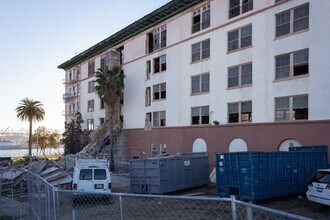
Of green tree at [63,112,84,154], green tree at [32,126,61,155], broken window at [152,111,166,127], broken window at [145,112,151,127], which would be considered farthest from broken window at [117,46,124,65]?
green tree at [32,126,61,155]

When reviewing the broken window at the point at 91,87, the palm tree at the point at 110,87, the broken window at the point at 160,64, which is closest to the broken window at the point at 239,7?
the broken window at the point at 160,64

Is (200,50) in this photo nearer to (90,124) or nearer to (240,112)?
(240,112)

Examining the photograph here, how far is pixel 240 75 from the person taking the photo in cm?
2733

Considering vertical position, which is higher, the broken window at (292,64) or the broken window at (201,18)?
the broken window at (201,18)

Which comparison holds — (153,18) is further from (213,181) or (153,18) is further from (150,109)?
(213,181)

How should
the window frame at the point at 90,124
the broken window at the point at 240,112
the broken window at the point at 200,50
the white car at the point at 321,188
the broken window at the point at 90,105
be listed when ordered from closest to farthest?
the white car at the point at 321,188, the broken window at the point at 240,112, the broken window at the point at 200,50, the window frame at the point at 90,124, the broken window at the point at 90,105

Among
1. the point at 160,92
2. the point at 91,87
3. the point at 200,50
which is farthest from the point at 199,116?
the point at 91,87

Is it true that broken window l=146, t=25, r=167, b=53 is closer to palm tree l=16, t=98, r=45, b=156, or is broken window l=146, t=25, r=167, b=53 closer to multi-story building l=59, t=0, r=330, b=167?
multi-story building l=59, t=0, r=330, b=167

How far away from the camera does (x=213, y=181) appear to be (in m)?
25.4

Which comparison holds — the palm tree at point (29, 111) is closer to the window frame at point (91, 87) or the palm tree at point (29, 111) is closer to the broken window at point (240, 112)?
the window frame at point (91, 87)

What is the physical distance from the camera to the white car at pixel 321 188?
13656mm

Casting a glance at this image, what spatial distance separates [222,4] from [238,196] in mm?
17929

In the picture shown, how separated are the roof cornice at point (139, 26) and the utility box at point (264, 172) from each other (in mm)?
18664

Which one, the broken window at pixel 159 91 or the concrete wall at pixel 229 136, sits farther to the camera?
the broken window at pixel 159 91
